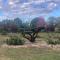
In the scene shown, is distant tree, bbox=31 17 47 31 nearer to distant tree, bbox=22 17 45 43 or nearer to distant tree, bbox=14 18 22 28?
distant tree, bbox=22 17 45 43

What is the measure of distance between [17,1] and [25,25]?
793 millimetres

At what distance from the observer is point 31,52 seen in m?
9.81

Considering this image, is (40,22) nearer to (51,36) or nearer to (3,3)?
(51,36)

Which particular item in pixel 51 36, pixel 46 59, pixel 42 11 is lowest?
pixel 46 59

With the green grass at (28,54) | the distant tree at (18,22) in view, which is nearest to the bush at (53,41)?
the green grass at (28,54)

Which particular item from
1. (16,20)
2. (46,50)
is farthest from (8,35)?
(46,50)

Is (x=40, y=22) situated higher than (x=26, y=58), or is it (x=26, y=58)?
(x=40, y=22)

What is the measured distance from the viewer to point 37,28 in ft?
32.6

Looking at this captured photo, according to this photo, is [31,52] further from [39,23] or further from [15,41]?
[39,23]

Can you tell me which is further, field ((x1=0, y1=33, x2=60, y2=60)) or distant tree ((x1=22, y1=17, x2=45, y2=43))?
distant tree ((x1=22, y1=17, x2=45, y2=43))

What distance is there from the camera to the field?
31.9ft

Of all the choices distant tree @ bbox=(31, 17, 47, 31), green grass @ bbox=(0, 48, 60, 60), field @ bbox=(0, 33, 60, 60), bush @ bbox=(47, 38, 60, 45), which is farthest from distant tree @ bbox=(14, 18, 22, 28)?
bush @ bbox=(47, 38, 60, 45)

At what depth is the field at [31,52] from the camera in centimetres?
972

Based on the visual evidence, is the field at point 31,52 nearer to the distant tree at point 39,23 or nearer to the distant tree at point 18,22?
the distant tree at point 39,23
